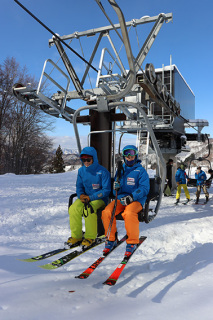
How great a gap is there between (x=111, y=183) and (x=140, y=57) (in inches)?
159

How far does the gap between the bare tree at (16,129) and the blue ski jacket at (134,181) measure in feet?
75.5

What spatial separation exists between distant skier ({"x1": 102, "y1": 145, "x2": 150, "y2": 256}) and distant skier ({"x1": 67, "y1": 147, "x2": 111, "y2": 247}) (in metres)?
0.23

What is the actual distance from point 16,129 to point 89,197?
24.4 m

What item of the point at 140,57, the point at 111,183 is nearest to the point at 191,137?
the point at 140,57

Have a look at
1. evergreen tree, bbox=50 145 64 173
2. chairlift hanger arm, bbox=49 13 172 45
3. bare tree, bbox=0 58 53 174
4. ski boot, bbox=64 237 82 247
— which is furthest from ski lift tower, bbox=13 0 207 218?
evergreen tree, bbox=50 145 64 173

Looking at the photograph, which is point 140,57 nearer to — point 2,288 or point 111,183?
point 111,183

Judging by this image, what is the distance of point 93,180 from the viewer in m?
3.92

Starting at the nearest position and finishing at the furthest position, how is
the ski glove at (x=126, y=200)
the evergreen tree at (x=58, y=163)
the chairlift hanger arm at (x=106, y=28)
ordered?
1. the ski glove at (x=126, y=200)
2. the chairlift hanger arm at (x=106, y=28)
3. the evergreen tree at (x=58, y=163)

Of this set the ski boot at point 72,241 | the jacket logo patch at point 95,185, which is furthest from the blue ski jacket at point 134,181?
the ski boot at point 72,241

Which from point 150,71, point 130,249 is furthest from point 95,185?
point 150,71

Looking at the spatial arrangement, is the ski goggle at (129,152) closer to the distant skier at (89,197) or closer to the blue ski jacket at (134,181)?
the blue ski jacket at (134,181)

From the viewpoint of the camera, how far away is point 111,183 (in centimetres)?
410

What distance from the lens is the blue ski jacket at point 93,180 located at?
12.6 ft

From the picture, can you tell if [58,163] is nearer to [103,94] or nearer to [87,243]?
[103,94]
